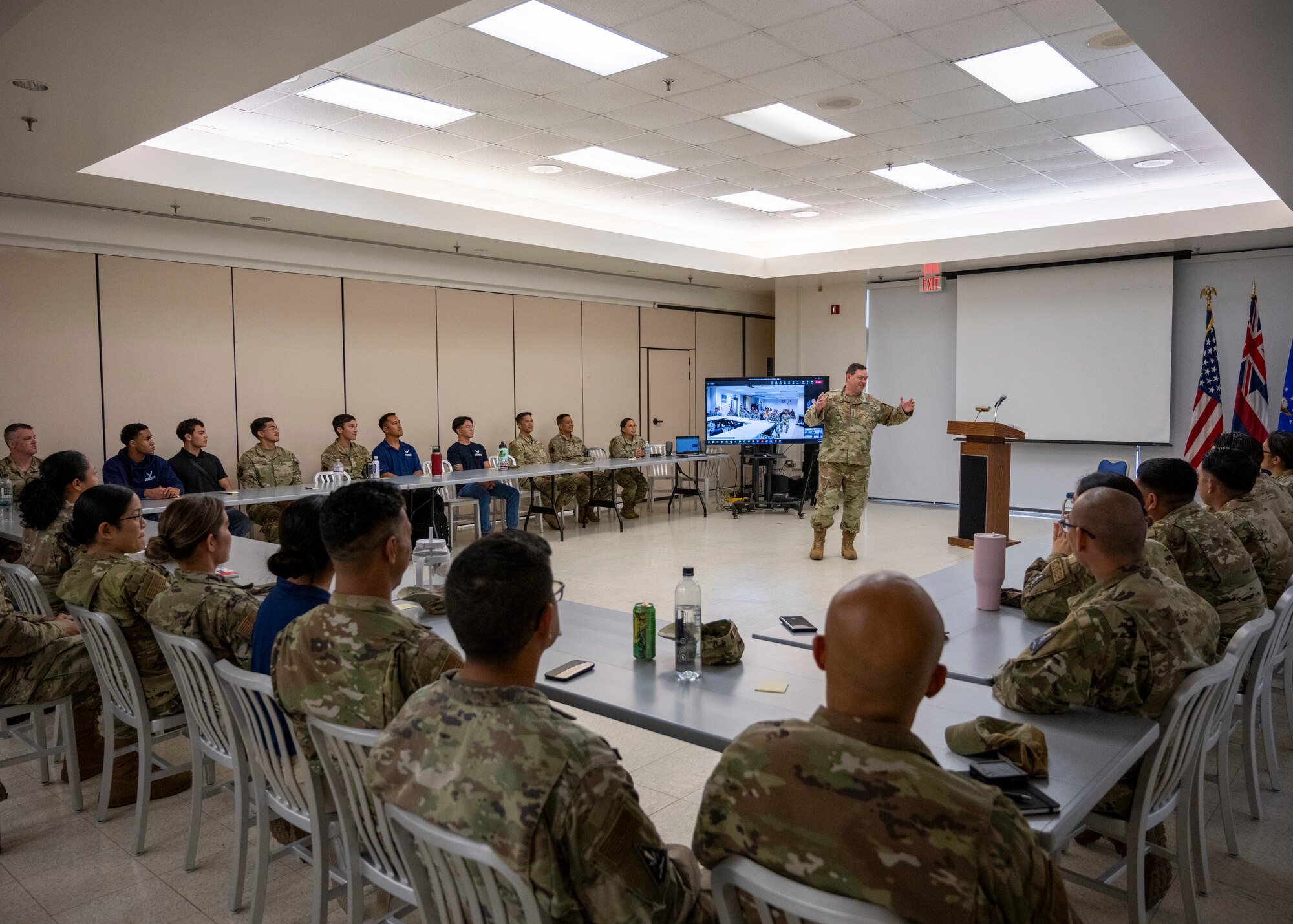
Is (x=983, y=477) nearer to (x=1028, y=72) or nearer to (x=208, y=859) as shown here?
(x=1028, y=72)

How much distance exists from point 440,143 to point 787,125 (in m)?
2.83

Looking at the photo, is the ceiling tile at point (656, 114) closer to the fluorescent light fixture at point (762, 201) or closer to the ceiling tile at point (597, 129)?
the ceiling tile at point (597, 129)

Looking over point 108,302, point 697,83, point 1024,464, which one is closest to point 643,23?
point 697,83

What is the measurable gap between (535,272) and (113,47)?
7076 millimetres

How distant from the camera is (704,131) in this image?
6785 millimetres

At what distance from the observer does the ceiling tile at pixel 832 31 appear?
4.68 metres

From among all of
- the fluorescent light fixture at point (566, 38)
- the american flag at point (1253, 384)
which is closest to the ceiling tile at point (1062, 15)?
the fluorescent light fixture at point (566, 38)

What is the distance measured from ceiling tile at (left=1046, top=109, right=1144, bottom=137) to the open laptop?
222 inches

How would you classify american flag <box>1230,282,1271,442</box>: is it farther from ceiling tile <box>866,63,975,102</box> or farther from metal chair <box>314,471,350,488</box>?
metal chair <box>314,471,350,488</box>

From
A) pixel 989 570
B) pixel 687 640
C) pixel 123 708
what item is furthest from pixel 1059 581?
pixel 123 708

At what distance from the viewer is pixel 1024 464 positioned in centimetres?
1098

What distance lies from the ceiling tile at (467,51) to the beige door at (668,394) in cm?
729

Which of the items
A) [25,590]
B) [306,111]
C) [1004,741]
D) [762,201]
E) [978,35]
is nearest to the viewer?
[1004,741]

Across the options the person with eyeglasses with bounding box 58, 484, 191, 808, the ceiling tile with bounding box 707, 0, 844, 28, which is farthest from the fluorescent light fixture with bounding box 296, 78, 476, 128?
the person with eyeglasses with bounding box 58, 484, 191, 808
